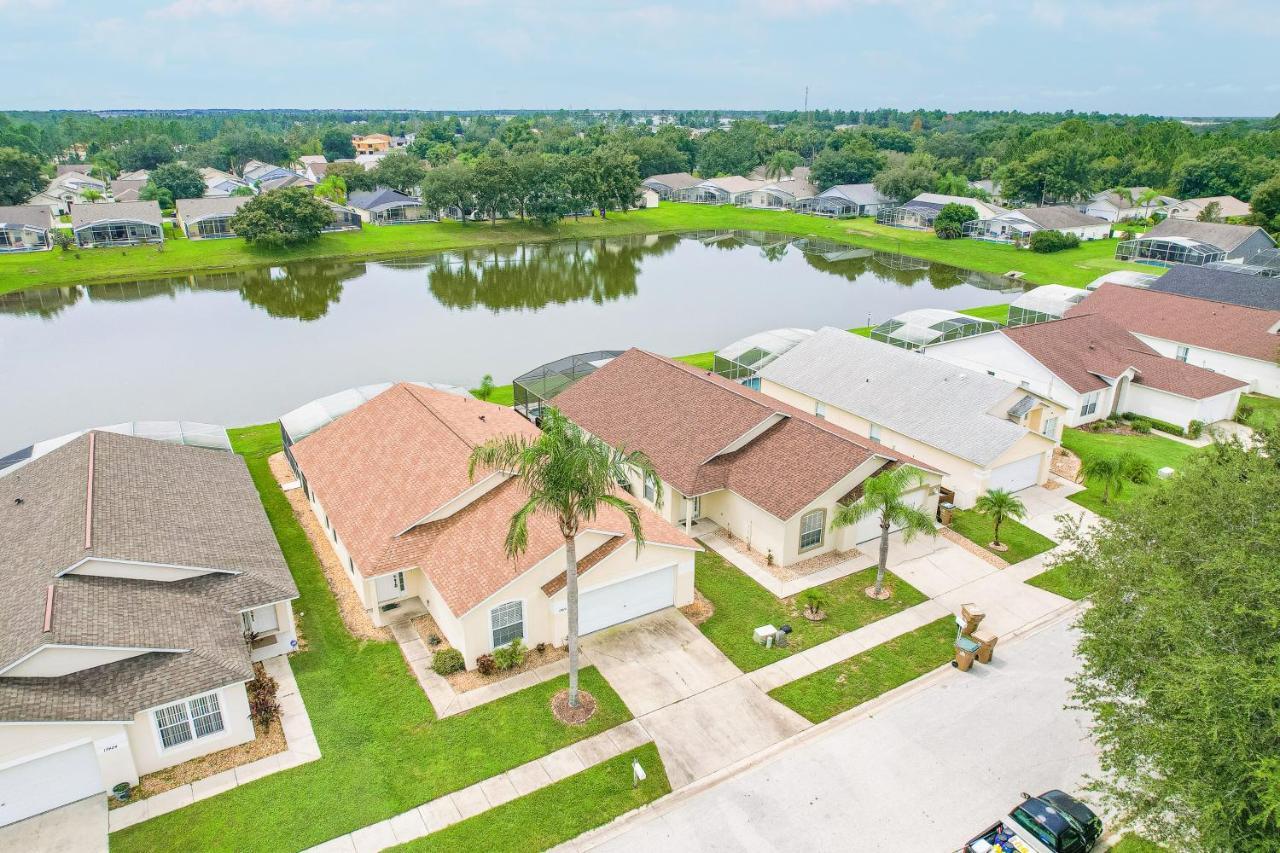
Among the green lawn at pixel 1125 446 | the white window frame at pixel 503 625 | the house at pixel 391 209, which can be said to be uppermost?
the house at pixel 391 209

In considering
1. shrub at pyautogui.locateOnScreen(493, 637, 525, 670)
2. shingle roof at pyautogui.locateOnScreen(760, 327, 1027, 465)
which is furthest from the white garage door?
shrub at pyautogui.locateOnScreen(493, 637, 525, 670)

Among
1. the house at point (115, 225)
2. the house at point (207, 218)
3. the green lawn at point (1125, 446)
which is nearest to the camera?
the green lawn at point (1125, 446)

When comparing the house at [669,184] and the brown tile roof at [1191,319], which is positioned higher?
the house at [669,184]

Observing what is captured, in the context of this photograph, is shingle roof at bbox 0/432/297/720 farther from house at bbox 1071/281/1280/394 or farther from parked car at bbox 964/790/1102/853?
house at bbox 1071/281/1280/394

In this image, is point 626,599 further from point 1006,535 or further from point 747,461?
point 1006,535

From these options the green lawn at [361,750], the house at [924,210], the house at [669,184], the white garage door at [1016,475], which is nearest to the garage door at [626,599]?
the green lawn at [361,750]

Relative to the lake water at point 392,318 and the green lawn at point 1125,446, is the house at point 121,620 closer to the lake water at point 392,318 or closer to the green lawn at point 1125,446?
the lake water at point 392,318

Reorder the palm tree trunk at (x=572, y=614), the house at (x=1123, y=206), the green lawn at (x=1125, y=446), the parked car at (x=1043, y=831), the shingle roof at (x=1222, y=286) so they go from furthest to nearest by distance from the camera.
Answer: the house at (x=1123, y=206)
the shingle roof at (x=1222, y=286)
the green lawn at (x=1125, y=446)
the palm tree trunk at (x=572, y=614)
the parked car at (x=1043, y=831)
